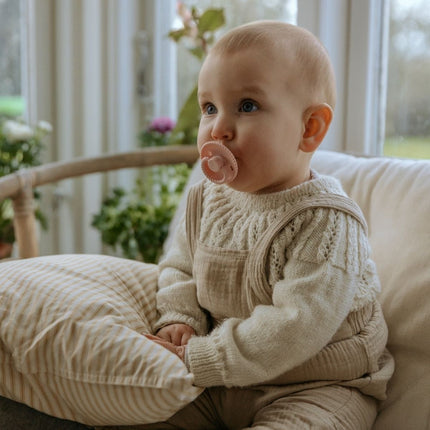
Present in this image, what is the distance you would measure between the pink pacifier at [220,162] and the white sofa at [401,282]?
0.36 metres

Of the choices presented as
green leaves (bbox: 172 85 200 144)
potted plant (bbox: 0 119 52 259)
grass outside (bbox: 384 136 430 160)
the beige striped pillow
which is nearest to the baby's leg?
the beige striped pillow

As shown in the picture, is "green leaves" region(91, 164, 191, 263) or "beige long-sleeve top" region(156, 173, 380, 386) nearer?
"beige long-sleeve top" region(156, 173, 380, 386)

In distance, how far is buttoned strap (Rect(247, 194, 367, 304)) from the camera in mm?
995

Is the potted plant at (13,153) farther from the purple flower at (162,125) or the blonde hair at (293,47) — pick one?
the blonde hair at (293,47)

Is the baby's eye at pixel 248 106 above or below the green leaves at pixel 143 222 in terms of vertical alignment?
above

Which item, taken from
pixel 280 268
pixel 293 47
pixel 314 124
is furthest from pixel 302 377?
pixel 293 47

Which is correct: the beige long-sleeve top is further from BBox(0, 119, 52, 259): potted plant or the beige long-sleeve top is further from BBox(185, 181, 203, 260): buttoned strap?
BBox(0, 119, 52, 259): potted plant

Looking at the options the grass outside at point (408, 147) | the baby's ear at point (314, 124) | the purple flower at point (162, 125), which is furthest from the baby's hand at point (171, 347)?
the purple flower at point (162, 125)

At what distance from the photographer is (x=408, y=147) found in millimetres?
1654

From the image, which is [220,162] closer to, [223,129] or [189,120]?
[223,129]

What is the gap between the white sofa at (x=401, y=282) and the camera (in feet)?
3.38

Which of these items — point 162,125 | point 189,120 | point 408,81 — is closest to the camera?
point 408,81

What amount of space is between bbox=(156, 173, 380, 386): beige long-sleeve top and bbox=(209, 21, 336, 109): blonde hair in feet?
0.51

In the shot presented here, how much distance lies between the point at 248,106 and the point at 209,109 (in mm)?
81
